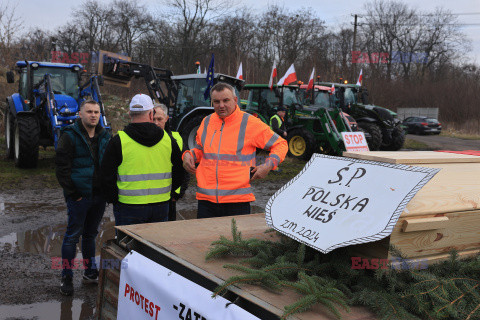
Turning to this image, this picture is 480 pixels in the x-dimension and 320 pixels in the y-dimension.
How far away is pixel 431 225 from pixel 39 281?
3.73 metres

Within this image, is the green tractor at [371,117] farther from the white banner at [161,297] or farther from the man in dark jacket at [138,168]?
the white banner at [161,297]

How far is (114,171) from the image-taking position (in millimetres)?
3477

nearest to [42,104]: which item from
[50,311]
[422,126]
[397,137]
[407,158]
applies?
[50,311]

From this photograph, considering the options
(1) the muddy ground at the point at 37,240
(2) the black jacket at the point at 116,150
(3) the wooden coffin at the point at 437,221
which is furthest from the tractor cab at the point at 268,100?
(3) the wooden coffin at the point at 437,221

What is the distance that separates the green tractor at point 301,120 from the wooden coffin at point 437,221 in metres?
10.4

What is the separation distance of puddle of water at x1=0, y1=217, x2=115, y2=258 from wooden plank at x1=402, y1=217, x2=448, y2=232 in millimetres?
4043

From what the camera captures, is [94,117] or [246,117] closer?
[246,117]

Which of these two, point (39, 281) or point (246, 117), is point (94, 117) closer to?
point (246, 117)

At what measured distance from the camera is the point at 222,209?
3578mm

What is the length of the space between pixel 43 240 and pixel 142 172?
285 cm

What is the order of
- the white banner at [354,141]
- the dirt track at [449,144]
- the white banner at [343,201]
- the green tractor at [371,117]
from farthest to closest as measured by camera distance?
1. the dirt track at [449,144]
2. the green tractor at [371,117]
3. the white banner at [354,141]
4. the white banner at [343,201]

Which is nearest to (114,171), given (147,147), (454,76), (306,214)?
(147,147)

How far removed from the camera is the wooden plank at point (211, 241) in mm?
1701

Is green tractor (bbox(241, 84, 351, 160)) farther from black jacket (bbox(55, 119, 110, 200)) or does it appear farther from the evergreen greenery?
the evergreen greenery
